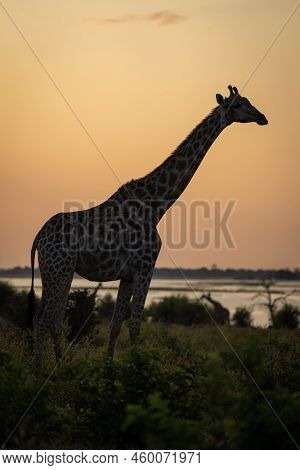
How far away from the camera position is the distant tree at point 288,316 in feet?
98.9

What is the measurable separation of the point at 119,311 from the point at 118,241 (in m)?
1.03

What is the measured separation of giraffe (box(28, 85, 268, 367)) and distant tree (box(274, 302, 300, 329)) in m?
18.9

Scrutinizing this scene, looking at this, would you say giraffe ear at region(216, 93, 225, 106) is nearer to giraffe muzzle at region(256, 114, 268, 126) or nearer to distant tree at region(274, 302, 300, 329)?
giraffe muzzle at region(256, 114, 268, 126)

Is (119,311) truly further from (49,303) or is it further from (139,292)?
(49,303)

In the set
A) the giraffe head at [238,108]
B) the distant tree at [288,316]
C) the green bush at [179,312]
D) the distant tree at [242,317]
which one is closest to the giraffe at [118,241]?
the giraffe head at [238,108]

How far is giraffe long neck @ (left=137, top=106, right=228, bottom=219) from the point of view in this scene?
11742 millimetres

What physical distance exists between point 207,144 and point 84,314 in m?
6.52

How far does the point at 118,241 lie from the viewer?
1127 centimetres

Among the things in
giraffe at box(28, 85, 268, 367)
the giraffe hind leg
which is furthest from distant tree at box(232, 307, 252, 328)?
the giraffe hind leg

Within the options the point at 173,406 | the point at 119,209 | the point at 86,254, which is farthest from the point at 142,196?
the point at 173,406

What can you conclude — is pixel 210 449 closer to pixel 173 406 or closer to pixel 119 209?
pixel 173 406

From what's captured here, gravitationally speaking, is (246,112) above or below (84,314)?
above

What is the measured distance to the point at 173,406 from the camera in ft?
26.7

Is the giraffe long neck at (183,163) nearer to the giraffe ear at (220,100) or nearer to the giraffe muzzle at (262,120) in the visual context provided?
the giraffe ear at (220,100)
